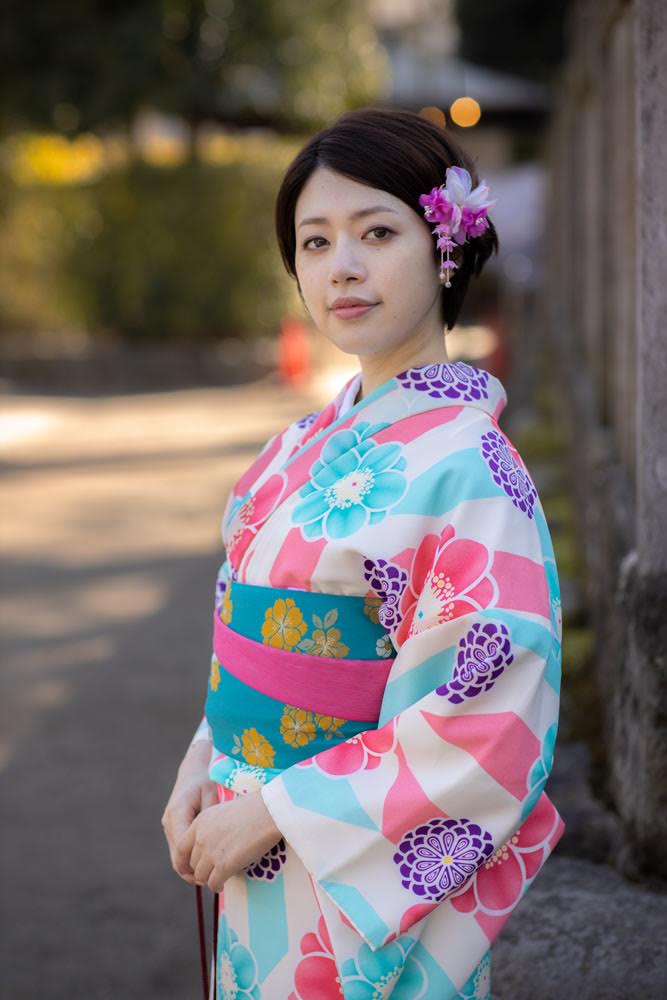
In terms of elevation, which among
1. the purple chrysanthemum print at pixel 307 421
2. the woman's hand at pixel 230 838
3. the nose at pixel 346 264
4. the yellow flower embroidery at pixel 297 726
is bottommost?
the woman's hand at pixel 230 838

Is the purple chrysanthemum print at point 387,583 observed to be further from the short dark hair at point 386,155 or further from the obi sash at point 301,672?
the short dark hair at point 386,155

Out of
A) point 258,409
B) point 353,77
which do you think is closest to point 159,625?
point 258,409

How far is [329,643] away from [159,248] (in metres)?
14.8

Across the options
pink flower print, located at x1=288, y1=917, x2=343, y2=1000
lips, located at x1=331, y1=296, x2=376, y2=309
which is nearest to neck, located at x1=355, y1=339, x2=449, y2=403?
lips, located at x1=331, y1=296, x2=376, y2=309

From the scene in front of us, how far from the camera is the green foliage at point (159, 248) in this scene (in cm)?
1570

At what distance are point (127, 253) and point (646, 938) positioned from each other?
14.6 metres

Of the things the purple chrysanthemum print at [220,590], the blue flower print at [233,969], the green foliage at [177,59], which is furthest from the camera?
the green foliage at [177,59]

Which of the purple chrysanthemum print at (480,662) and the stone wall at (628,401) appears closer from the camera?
the purple chrysanthemum print at (480,662)

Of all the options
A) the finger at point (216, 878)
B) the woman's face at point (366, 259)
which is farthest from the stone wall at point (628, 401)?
the finger at point (216, 878)

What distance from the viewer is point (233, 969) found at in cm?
165

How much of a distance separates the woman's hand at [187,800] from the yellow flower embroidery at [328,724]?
0.74ft

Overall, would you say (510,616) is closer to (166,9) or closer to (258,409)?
(258,409)

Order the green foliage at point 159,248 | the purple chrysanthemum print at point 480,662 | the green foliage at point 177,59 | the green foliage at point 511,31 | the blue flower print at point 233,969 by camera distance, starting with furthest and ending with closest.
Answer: the green foliage at point 159,248, the green foliage at point 177,59, the green foliage at point 511,31, the blue flower print at point 233,969, the purple chrysanthemum print at point 480,662

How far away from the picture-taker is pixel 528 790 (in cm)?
142
